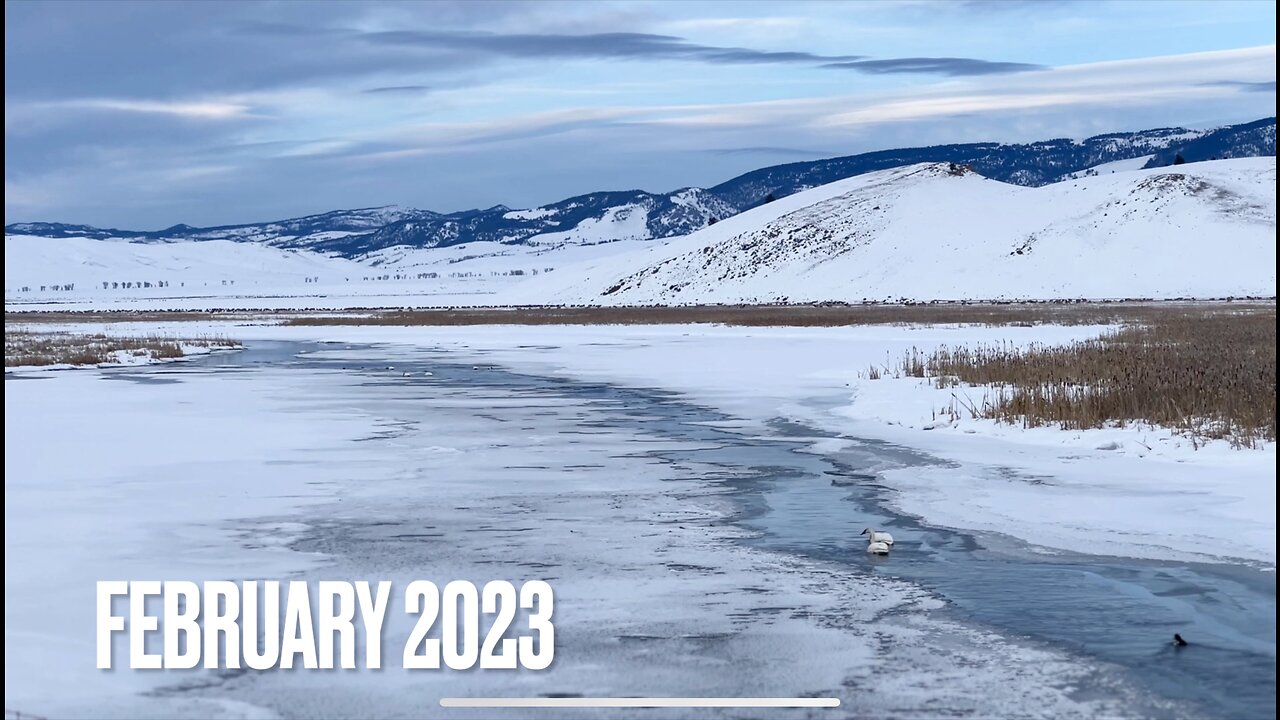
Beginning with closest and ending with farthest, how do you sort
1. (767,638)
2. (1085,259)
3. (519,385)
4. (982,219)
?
(767,638)
(519,385)
(1085,259)
(982,219)

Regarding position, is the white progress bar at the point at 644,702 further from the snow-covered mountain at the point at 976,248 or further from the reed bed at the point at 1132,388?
the snow-covered mountain at the point at 976,248

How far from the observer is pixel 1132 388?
69.7ft

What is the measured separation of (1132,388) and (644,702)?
50.4ft

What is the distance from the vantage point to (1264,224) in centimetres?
13325

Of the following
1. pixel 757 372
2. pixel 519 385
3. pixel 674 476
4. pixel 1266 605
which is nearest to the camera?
pixel 1266 605

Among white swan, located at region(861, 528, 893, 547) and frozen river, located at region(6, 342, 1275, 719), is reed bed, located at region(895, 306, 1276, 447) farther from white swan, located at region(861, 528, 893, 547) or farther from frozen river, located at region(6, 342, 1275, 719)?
white swan, located at region(861, 528, 893, 547)

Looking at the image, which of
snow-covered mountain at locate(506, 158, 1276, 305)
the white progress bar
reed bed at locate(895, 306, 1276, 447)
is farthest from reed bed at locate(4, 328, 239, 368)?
snow-covered mountain at locate(506, 158, 1276, 305)

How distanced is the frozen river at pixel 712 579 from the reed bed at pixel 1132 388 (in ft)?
10.7

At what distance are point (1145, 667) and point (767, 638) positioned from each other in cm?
208

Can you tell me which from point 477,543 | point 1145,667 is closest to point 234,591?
point 477,543

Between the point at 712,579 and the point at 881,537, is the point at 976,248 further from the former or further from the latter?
the point at 712,579

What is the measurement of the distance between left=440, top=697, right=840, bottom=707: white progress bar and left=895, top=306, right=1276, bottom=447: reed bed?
36.2 ft

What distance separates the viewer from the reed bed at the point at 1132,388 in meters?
18.6

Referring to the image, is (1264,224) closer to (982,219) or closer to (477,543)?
(982,219)
